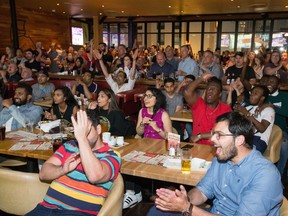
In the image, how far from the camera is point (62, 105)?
12.6ft

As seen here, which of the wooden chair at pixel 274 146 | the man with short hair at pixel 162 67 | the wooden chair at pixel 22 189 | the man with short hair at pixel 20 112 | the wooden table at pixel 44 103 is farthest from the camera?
the man with short hair at pixel 162 67

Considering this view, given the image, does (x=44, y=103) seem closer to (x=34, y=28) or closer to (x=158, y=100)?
(x=158, y=100)

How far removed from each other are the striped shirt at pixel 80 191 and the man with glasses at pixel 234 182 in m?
0.38

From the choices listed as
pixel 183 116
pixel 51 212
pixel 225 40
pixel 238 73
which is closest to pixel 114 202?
pixel 51 212

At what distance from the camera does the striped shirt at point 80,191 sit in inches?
73.9

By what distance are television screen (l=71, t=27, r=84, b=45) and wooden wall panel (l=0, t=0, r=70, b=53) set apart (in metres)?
0.54

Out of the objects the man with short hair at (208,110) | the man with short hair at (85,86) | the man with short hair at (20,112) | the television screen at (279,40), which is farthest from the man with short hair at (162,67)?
the television screen at (279,40)

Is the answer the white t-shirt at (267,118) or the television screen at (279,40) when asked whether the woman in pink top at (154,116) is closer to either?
the white t-shirt at (267,118)

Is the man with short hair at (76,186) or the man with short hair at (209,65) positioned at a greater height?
the man with short hair at (209,65)

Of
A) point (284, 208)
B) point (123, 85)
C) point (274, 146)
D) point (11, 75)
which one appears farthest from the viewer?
point (11, 75)

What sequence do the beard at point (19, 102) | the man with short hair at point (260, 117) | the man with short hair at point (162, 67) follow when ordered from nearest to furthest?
1. the man with short hair at point (260, 117)
2. the beard at point (19, 102)
3. the man with short hair at point (162, 67)

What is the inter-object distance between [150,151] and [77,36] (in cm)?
1570

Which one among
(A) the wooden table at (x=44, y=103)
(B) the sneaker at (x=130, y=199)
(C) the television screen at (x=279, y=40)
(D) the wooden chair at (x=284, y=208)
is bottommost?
(B) the sneaker at (x=130, y=199)

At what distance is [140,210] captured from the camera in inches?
105
